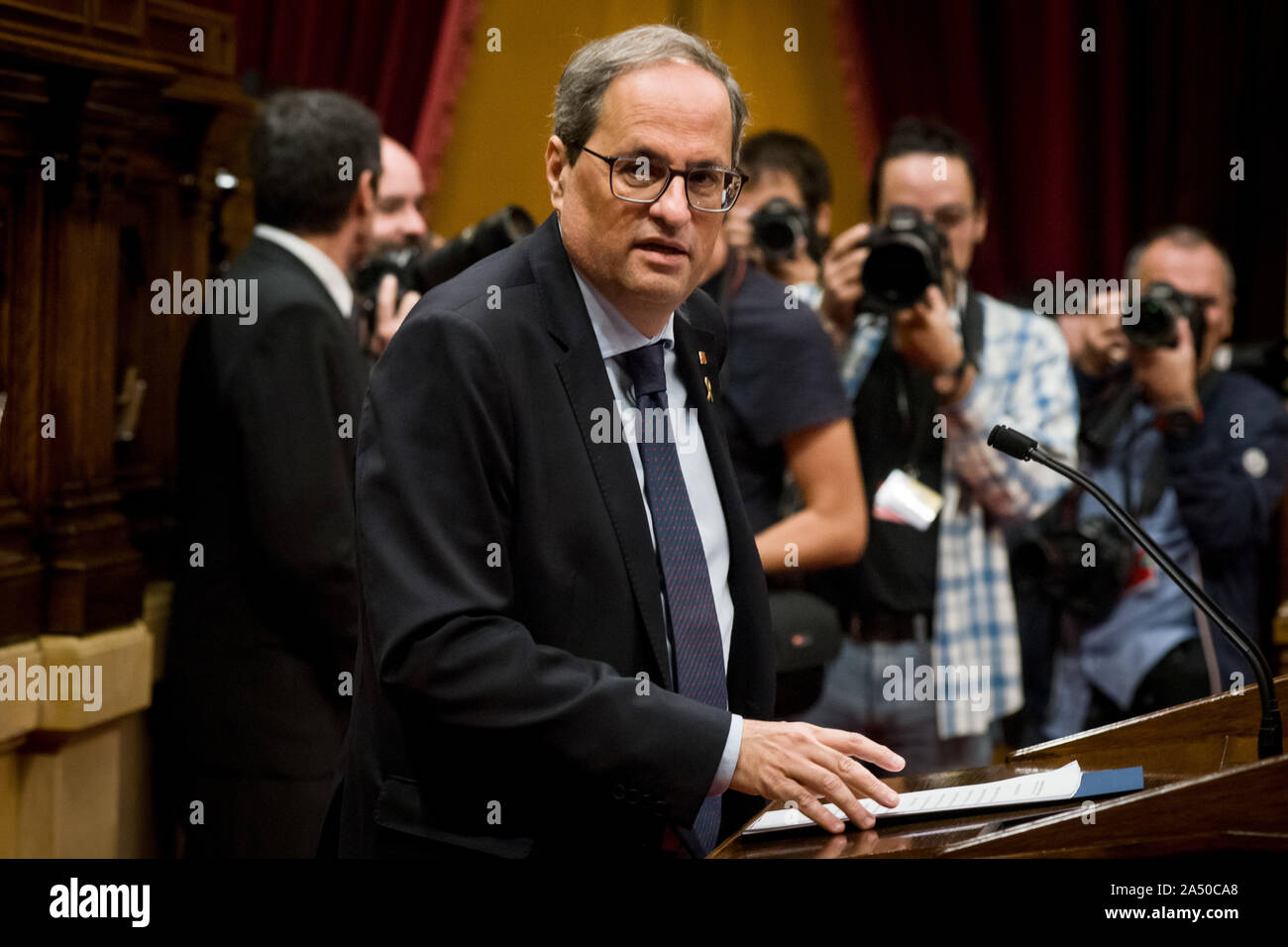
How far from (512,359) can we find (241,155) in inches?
75.1

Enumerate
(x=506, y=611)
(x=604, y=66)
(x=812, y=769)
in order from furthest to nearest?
(x=604, y=66)
(x=506, y=611)
(x=812, y=769)

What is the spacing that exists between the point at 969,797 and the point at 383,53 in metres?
3.42

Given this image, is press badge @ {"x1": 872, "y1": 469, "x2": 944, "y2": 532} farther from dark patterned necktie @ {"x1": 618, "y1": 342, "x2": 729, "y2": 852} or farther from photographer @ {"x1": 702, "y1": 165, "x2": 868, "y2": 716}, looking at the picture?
dark patterned necktie @ {"x1": 618, "y1": 342, "x2": 729, "y2": 852}

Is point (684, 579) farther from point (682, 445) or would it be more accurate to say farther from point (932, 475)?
point (932, 475)

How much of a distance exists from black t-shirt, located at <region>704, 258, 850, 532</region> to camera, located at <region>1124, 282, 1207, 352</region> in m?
0.86

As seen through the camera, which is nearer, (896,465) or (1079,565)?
(896,465)

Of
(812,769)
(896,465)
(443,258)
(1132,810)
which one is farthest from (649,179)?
(896,465)

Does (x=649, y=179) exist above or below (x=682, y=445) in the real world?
above

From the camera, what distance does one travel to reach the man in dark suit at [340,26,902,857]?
4.34 feet

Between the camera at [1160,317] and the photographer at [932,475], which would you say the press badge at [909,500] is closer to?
the photographer at [932,475]

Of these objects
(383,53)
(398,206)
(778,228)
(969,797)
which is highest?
(383,53)

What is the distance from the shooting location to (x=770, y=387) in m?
2.34

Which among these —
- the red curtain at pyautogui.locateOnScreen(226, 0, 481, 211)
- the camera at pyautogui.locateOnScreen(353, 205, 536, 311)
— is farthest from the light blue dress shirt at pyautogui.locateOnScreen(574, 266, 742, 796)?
the red curtain at pyautogui.locateOnScreen(226, 0, 481, 211)

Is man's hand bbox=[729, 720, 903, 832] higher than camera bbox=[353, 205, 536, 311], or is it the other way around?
camera bbox=[353, 205, 536, 311]
